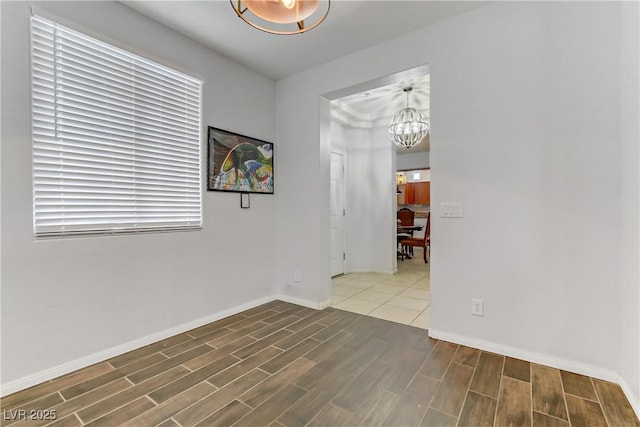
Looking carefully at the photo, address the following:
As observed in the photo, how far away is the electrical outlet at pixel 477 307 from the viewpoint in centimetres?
228

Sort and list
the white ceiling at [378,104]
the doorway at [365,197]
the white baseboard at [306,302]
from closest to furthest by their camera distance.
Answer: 1. the white baseboard at [306,302]
2. the white ceiling at [378,104]
3. the doorway at [365,197]

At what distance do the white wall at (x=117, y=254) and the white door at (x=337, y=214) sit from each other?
165 centimetres

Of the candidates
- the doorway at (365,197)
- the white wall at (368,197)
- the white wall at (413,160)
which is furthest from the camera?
→ the white wall at (413,160)

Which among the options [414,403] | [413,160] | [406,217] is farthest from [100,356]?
[413,160]

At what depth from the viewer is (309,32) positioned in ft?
8.47

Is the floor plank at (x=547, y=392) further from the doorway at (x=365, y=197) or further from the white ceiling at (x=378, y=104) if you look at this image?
the white ceiling at (x=378, y=104)

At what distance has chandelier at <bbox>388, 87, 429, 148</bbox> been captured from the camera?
414 centimetres

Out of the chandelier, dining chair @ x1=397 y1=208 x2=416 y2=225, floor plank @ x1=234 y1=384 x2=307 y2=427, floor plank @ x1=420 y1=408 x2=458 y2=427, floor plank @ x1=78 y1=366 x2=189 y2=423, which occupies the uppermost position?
the chandelier

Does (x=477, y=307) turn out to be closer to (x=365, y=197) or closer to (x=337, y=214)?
(x=337, y=214)

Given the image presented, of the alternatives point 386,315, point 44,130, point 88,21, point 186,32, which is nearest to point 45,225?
point 44,130

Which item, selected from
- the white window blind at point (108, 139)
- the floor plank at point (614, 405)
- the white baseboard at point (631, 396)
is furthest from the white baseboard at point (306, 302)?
the white baseboard at point (631, 396)

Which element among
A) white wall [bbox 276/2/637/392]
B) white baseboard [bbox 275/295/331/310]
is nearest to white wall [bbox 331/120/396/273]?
white baseboard [bbox 275/295/331/310]

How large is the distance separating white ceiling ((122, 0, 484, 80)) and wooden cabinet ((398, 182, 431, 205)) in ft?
20.8

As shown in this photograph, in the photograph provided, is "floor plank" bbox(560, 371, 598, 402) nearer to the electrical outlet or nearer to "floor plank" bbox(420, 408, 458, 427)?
the electrical outlet
